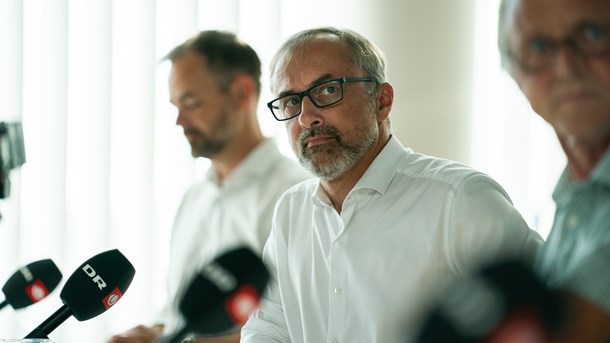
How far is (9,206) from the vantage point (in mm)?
2324

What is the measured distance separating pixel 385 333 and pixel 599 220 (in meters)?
0.93

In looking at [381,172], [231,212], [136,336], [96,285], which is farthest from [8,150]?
[231,212]

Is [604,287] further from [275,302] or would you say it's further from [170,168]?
[170,168]

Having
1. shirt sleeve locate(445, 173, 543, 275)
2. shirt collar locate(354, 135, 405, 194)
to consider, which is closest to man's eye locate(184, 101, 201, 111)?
shirt collar locate(354, 135, 405, 194)

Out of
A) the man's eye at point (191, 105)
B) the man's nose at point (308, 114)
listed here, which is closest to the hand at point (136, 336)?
the man's nose at point (308, 114)

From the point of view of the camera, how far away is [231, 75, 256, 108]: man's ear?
2293 mm

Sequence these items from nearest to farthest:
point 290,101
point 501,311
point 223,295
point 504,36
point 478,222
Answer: point 501,311 → point 223,295 → point 504,36 → point 478,222 → point 290,101

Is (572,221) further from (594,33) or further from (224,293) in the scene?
(224,293)

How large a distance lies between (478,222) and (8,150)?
0.87 metres

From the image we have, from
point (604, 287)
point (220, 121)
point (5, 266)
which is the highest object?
point (604, 287)

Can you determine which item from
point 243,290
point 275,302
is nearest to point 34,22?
point 275,302

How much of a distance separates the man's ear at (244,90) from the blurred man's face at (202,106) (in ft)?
0.10

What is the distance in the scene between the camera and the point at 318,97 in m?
1.69

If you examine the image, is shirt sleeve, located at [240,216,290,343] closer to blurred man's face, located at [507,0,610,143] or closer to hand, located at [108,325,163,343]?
hand, located at [108,325,163,343]
